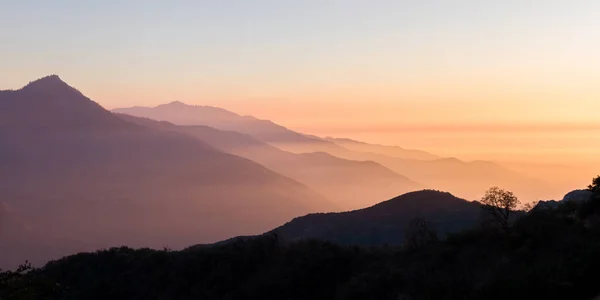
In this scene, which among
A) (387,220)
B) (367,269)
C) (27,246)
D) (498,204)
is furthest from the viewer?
(27,246)

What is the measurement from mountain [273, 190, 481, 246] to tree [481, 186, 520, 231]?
40.0 m

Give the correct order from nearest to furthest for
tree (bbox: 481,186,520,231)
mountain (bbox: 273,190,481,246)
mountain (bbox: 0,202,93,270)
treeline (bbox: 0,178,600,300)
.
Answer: treeline (bbox: 0,178,600,300) < tree (bbox: 481,186,520,231) < mountain (bbox: 273,190,481,246) < mountain (bbox: 0,202,93,270)

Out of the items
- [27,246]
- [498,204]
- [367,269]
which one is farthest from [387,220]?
[27,246]

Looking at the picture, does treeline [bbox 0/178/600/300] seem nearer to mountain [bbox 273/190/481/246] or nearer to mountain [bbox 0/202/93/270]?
mountain [bbox 273/190/481/246]

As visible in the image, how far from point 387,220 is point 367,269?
5555 cm

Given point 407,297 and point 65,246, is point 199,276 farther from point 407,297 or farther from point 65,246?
point 65,246

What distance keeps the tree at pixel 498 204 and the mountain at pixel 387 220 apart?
3996 cm

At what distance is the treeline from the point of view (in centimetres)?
1823

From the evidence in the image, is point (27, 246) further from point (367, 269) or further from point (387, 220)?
point (367, 269)

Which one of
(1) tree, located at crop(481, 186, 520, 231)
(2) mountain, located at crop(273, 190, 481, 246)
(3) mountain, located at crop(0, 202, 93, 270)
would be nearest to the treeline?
(1) tree, located at crop(481, 186, 520, 231)

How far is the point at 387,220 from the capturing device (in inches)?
3265

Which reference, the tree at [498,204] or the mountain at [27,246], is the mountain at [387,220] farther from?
the mountain at [27,246]

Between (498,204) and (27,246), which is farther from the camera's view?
(27,246)

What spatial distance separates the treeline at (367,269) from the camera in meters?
18.2
